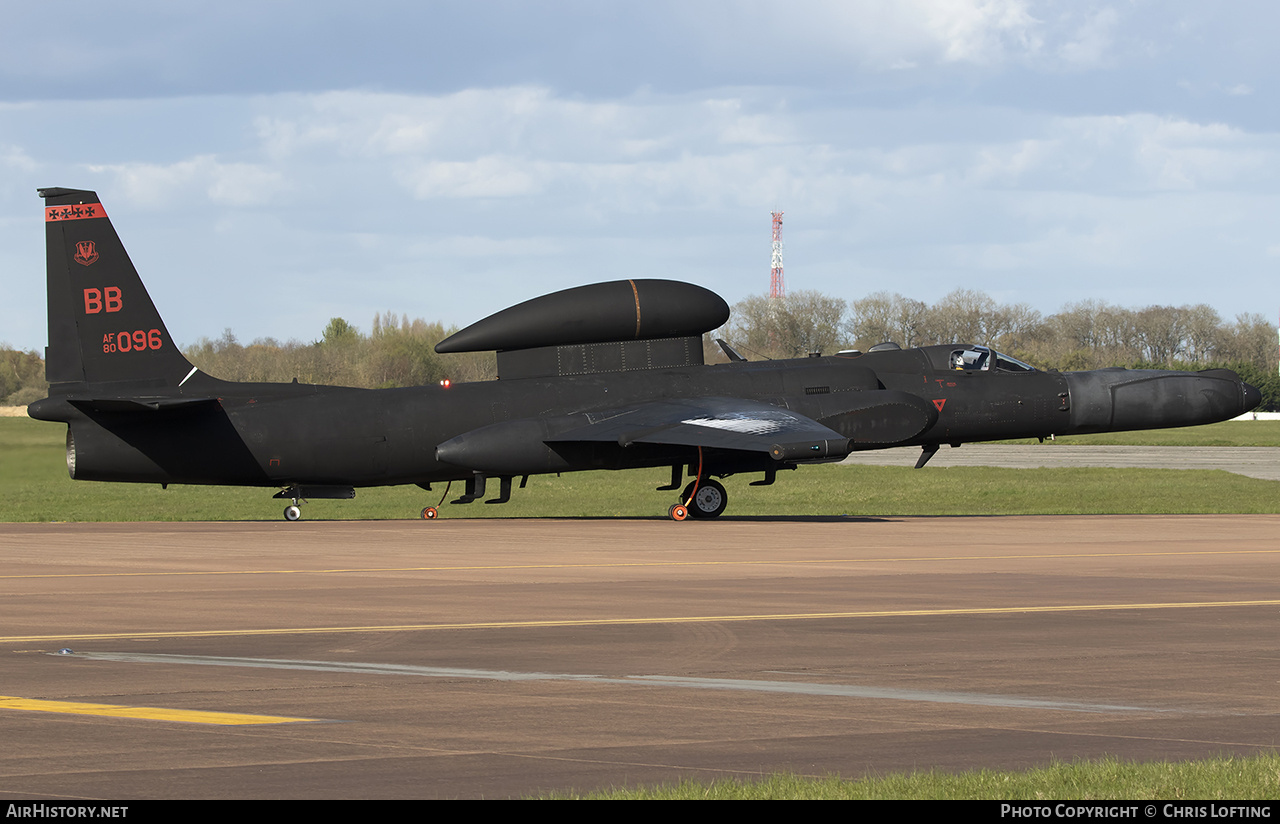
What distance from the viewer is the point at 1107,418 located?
3331cm

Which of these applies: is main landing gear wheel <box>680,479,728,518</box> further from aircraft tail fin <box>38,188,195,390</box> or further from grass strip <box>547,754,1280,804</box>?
grass strip <box>547,754,1280,804</box>

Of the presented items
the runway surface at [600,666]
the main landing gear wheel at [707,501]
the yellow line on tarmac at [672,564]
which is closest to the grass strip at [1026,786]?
the runway surface at [600,666]

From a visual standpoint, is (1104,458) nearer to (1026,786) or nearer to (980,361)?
(980,361)

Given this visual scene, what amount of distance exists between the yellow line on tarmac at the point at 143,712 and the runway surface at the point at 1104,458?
1623 inches

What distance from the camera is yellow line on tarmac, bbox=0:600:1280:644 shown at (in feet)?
44.7

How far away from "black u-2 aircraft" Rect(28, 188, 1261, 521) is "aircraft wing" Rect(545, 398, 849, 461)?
2.1 inches

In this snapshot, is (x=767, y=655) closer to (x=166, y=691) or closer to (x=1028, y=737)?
(x=1028, y=737)

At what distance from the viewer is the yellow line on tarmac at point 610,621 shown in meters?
13.6

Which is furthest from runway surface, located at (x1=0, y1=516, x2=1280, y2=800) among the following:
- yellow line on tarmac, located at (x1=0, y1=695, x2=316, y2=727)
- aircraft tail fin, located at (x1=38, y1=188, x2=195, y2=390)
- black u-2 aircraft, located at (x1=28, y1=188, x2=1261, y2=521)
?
aircraft tail fin, located at (x1=38, y1=188, x2=195, y2=390)

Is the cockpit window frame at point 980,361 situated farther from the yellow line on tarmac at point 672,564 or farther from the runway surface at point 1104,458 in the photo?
the runway surface at point 1104,458

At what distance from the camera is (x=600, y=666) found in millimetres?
11820

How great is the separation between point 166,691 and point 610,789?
438 centimetres

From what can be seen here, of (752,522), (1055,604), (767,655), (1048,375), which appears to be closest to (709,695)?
(767,655)

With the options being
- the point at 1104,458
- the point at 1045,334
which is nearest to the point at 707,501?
the point at 1104,458
